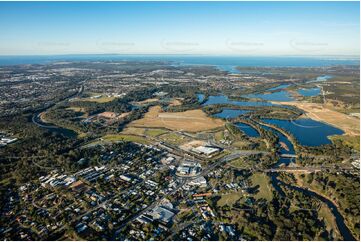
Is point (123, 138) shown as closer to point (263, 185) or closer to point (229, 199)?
point (229, 199)

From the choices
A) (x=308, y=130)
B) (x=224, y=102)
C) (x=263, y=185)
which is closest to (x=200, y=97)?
(x=224, y=102)

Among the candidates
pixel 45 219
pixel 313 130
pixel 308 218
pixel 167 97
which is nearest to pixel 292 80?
pixel 167 97

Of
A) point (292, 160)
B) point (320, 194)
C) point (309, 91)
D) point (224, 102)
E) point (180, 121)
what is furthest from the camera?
point (309, 91)

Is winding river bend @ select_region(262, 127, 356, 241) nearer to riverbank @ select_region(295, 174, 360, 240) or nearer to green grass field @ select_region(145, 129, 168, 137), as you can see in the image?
riverbank @ select_region(295, 174, 360, 240)

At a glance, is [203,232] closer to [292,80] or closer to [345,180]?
[345,180]

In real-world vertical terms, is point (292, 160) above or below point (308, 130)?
above
